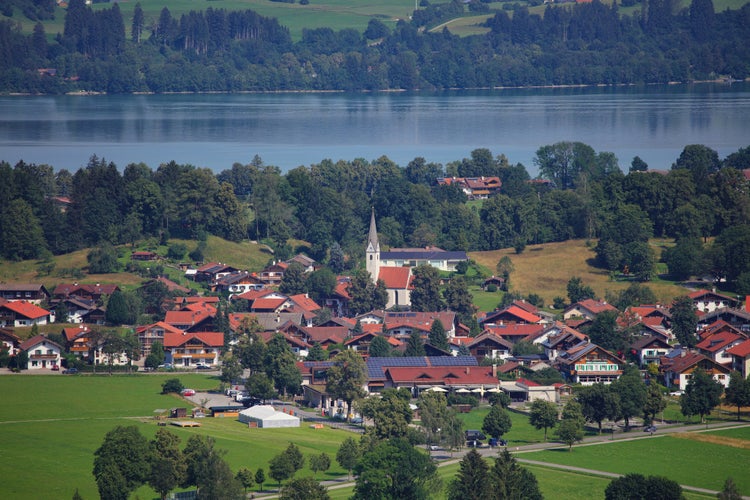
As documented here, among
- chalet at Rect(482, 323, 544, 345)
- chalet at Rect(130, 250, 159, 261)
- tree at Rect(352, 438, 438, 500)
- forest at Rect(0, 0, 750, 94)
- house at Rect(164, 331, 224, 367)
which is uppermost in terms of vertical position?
forest at Rect(0, 0, 750, 94)

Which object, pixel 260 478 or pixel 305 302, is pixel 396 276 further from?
pixel 260 478

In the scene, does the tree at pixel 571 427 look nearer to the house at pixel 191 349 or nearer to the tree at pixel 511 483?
the tree at pixel 511 483

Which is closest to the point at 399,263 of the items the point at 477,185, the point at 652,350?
the point at 652,350

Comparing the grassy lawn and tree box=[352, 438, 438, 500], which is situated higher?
tree box=[352, 438, 438, 500]

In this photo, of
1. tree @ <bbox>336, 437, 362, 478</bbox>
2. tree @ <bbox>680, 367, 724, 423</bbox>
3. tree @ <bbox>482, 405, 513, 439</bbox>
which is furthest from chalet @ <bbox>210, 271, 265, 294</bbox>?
tree @ <bbox>336, 437, 362, 478</bbox>

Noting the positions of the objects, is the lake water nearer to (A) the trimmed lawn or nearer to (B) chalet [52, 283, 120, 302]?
(B) chalet [52, 283, 120, 302]

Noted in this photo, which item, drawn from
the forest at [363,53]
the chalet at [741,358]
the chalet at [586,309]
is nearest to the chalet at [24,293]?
the chalet at [586,309]

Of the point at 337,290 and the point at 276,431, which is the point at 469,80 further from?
the point at 276,431
